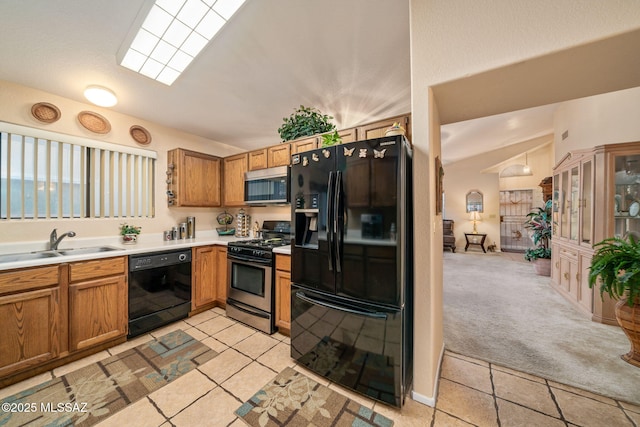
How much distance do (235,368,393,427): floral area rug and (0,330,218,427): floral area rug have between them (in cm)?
73

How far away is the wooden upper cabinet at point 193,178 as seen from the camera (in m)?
3.15

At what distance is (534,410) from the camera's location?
150 centimetres

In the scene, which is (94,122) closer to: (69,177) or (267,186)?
(69,177)

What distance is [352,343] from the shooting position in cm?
162

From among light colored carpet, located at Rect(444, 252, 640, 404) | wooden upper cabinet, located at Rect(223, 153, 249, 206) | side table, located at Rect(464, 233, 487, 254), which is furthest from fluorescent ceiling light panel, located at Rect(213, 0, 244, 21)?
side table, located at Rect(464, 233, 487, 254)

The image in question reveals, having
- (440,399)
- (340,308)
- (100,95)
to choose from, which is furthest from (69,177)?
(440,399)

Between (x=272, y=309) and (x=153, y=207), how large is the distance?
225 cm

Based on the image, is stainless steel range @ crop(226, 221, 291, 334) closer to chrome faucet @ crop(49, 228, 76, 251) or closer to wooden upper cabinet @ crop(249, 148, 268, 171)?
wooden upper cabinet @ crop(249, 148, 268, 171)

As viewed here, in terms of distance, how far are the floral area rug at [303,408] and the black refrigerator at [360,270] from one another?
11 centimetres

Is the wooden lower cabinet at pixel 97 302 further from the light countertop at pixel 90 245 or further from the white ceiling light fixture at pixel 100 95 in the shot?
the white ceiling light fixture at pixel 100 95

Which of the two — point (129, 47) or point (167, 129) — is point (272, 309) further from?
point (167, 129)

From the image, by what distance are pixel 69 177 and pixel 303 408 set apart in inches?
132

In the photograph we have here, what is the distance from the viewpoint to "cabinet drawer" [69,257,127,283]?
6.48ft

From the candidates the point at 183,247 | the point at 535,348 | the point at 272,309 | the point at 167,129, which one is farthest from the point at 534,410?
the point at 167,129
